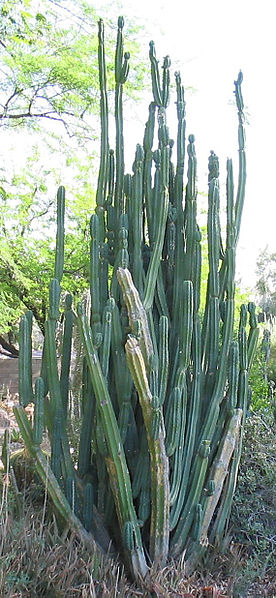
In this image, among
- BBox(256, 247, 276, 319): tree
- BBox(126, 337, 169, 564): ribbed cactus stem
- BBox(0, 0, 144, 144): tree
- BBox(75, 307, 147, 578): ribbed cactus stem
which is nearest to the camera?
BBox(126, 337, 169, 564): ribbed cactus stem

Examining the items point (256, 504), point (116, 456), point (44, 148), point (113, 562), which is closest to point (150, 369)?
point (116, 456)

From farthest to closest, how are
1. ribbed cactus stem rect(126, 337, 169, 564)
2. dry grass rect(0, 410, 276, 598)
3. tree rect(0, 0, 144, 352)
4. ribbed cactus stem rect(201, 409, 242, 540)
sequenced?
tree rect(0, 0, 144, 352) → ribbed cactus stem rect(201, 409, 242, 540) → ribbed cactus stem rect(126, 337, 169, 564) → dry grass rect(0, 410, 276, 598)

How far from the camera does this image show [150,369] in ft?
9.12

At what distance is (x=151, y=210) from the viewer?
3.31 meters

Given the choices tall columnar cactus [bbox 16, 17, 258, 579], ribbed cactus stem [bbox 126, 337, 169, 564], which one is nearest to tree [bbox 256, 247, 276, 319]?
tall columnar cactus [bbox 16, 17, 258, 579]

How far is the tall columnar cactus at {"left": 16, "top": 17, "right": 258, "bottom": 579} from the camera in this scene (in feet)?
9.24

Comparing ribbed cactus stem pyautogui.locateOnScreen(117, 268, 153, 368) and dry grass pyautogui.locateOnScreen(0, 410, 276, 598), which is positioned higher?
ribbed cactus stem pyautogui.locateOnScreen(117, 268, 153, 368)

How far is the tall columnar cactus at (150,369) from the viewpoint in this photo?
2817 millimetres

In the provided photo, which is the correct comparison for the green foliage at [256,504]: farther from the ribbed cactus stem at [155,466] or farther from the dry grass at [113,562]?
the ribbed cactus stem at [155,466]

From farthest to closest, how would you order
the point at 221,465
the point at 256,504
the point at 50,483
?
the point at 256,504
the point at 221,465
the point at 50,483

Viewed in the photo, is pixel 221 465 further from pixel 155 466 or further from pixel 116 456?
pixel 116 456

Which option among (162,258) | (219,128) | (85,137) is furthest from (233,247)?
(85,137)

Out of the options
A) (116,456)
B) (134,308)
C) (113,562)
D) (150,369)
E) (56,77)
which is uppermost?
(56,77)

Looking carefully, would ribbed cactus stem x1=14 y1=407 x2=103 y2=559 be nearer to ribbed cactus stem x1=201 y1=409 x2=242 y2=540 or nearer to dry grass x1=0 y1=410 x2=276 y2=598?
dry grass x1=0 y1=410 x2=276 y2=598
